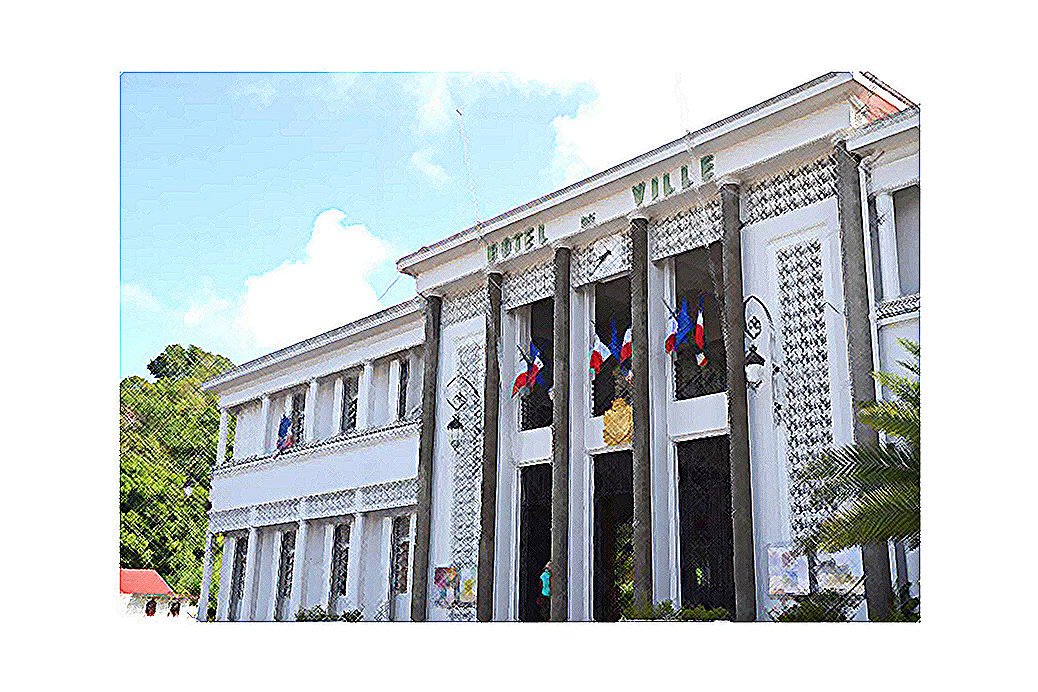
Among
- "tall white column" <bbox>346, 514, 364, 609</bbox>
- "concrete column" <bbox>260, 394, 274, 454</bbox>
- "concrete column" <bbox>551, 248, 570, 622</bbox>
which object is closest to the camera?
"concrete column" <bbox>551, 248, 570, 622</bbox>

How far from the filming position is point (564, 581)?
12469 millimetres

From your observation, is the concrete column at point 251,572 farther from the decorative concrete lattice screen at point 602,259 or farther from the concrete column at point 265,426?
the decorative concrete lattice screen at point 602,259

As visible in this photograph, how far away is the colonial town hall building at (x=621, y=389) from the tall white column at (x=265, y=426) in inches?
21.0

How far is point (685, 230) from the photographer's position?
1244cm

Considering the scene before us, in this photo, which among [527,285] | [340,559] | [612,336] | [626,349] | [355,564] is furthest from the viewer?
[340,559]

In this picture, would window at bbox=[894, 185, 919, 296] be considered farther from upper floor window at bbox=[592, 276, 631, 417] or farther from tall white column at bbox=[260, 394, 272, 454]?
tall white column at bbox=[260, 394, 272, 454]

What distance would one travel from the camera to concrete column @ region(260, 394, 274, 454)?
726 inches

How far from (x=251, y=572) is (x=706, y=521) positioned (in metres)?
8.52

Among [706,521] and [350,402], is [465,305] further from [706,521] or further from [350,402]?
[706,521]

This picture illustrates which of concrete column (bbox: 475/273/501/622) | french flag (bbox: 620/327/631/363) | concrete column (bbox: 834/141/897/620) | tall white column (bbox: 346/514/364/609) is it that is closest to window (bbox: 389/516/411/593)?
tall white column (bbox: 346/514/364/609)

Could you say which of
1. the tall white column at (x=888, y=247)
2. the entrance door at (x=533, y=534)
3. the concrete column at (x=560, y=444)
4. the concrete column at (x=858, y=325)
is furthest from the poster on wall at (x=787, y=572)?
the entrance door at (x=533, y=534)

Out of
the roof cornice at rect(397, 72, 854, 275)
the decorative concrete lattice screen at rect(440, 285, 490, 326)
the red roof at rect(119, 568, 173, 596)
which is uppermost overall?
the roof cornice at rect(397, 72, 854, 275)

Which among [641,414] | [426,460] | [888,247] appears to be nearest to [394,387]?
[426,460]

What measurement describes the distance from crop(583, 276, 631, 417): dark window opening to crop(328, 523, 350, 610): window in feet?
15.9
